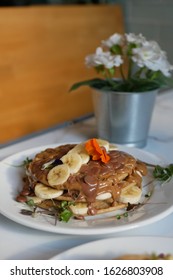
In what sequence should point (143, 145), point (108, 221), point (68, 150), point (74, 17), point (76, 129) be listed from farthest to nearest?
point (74, 17)
point (76, 129)
point (143, 145)
point (68, 150)
point (108, 221)

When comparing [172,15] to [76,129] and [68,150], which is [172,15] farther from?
[68,150]

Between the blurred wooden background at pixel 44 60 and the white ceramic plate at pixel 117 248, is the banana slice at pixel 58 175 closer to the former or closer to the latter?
the white ceramic plate at pixel 117 248

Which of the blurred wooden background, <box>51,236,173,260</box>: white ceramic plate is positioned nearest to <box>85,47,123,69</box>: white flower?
<box>51,236,173,260</box>: white ceramic plate

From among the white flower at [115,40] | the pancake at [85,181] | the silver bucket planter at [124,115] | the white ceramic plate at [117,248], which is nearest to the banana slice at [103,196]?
the pancake at [85,181]

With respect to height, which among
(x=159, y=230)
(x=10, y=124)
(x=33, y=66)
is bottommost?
(x=10, y=124)

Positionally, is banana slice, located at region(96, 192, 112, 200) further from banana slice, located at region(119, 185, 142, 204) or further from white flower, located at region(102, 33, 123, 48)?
white flower, located at region(102, 33, 123, 48)
